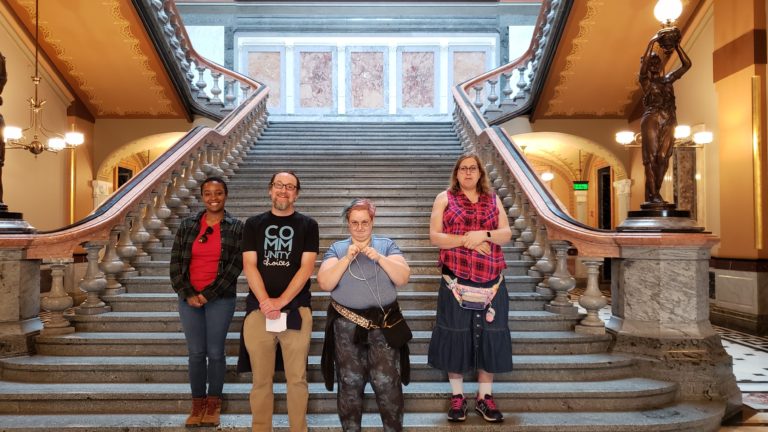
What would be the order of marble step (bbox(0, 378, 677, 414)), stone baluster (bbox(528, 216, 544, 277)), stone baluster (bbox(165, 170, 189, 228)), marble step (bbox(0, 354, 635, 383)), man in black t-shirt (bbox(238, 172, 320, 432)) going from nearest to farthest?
man in black t-shirt (bbox(238, 172, 320, 432)) < marble step (bbox(0, 378, 677, 414)) < marble step (bbox(0, 354, 635, 383)) < stone baluster (bbox(528, 216, 544, 277)) < stone baluster (bbox(165, 170, 189, 228))

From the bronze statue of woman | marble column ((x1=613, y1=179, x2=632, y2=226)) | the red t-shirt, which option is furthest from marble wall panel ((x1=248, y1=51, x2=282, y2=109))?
the red t-shirt

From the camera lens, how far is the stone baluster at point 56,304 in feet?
13.4

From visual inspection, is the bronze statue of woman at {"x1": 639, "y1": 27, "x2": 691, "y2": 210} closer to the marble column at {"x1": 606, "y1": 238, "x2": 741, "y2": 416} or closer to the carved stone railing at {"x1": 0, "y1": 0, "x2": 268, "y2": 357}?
the marble column at {"x1": 606, "y1": 238, "x2": 741, "y2": 416}

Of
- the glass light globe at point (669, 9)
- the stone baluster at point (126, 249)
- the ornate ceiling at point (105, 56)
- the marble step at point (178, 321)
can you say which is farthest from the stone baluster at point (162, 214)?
the glass light globe at point (669, 9)

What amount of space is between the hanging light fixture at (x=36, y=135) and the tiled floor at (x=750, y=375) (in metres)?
8.15

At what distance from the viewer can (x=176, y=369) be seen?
12.4 feet

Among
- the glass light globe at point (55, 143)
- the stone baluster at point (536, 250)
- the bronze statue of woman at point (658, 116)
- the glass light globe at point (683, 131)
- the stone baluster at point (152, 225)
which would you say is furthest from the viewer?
the glass light globe at point (55, 143)

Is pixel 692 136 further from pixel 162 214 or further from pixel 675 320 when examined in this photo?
pixel 162 214

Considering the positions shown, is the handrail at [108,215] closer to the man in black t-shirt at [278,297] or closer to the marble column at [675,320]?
the man in black t-shirt at [278,297]

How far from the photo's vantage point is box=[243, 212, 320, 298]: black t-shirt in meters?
3.00

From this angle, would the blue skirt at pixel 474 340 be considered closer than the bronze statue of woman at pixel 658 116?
Yes

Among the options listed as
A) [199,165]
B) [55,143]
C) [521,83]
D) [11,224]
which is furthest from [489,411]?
[521,83]

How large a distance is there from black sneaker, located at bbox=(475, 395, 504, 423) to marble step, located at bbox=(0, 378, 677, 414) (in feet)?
0.90

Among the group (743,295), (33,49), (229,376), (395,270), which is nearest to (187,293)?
(229,376)
